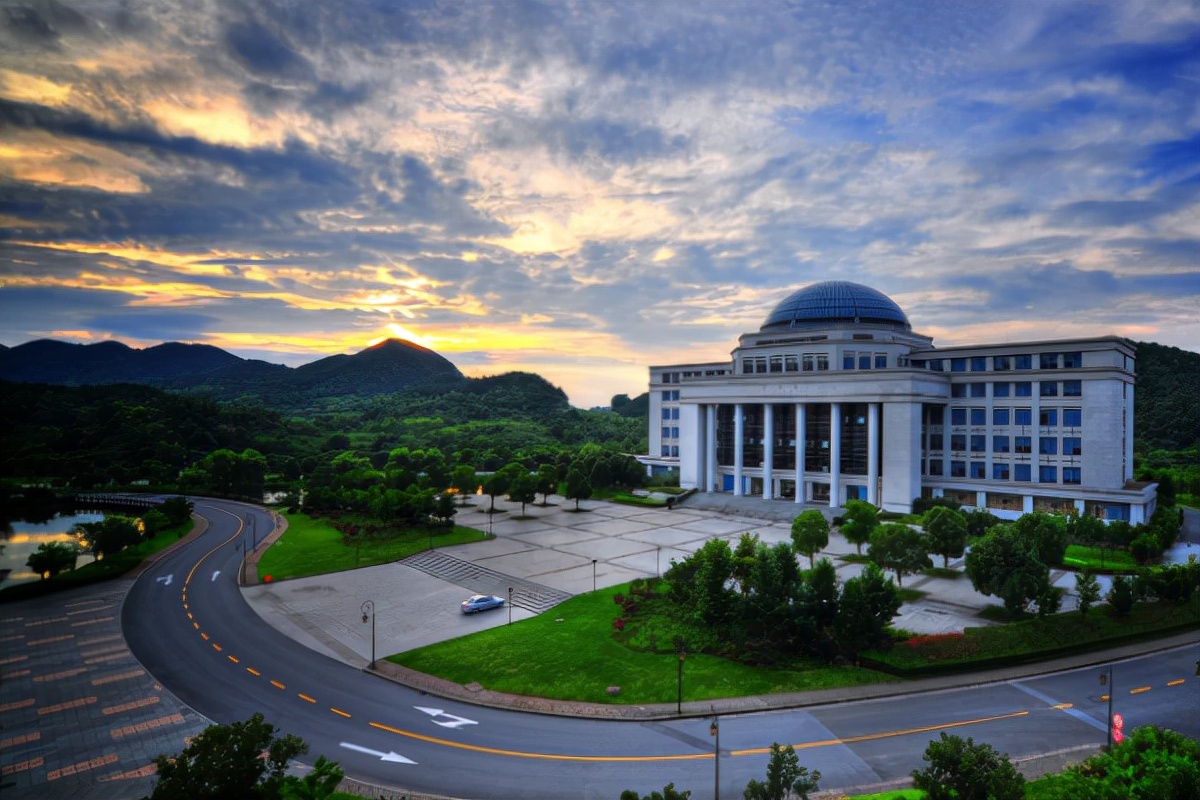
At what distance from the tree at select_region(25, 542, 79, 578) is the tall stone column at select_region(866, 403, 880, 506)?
69367 millimetres

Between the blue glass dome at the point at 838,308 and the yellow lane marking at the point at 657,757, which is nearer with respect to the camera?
the yellow lane marking at the point at 657,757

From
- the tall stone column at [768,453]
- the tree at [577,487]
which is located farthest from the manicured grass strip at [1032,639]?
the tree at [577,487]

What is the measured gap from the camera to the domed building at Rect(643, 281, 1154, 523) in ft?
195

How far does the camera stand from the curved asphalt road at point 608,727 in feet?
72.2

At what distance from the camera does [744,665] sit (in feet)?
99.8

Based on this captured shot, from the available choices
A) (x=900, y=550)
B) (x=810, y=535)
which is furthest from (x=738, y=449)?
(x=900, y=550)

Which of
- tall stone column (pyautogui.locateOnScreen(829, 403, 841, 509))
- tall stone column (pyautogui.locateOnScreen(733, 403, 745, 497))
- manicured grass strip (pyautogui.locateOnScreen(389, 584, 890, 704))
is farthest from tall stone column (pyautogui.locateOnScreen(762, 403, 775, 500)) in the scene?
manicured grass strip (pyautogui.locateOnScreen(389, 584, 890, 704))

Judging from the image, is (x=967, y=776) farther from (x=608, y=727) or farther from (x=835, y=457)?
(x=835, y=457)

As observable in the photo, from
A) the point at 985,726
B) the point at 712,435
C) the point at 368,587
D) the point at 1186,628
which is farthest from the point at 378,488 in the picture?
the point at 1186,628

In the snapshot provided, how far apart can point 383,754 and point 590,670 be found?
33.8 ft

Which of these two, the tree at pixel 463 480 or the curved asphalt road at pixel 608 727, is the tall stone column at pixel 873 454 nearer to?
the curved asphalt road at pixel 608 727

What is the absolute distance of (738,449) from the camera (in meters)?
77.2

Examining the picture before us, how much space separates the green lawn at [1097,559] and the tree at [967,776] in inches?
1443

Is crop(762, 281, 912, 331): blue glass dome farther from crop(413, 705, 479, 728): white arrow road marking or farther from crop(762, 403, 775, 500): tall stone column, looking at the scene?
crop(413, 705, 479, 728): white arrow road marking
